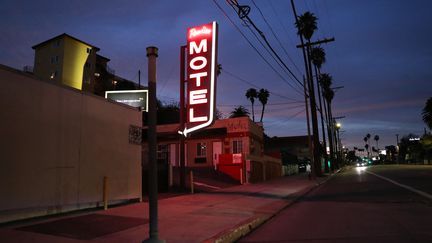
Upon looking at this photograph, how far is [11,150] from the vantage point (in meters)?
10.1

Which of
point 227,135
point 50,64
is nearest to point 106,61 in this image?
point 50,64

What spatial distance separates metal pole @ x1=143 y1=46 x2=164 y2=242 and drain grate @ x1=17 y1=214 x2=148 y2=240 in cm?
225

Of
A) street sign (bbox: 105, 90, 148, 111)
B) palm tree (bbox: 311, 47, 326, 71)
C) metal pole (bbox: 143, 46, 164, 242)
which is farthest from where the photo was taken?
palm tree (bbox: 311, 47, 326, 71)

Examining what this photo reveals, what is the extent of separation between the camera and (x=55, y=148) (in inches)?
454

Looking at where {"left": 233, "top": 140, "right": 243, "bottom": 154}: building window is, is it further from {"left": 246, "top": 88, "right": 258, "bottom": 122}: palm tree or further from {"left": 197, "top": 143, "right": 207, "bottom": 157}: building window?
{"left": 246, "top": 88, "right": 258, "bottom": 122}: palm tree

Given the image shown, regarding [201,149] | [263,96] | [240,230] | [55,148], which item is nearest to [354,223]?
[240,230]

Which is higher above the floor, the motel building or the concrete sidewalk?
the motel building

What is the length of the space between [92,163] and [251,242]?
639 centimetres

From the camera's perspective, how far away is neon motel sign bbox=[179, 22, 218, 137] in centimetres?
1684

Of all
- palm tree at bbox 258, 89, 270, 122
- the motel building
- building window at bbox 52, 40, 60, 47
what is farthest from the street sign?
palm tree at bbox 258, 89, 270, 122

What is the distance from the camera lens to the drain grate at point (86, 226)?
8859mm

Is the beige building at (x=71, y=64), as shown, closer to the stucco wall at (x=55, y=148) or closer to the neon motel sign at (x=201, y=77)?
the neon motel sign at (x=201, y=77)

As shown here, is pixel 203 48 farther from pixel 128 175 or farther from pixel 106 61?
pixel 106 61

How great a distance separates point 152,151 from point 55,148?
5534 millimetres
